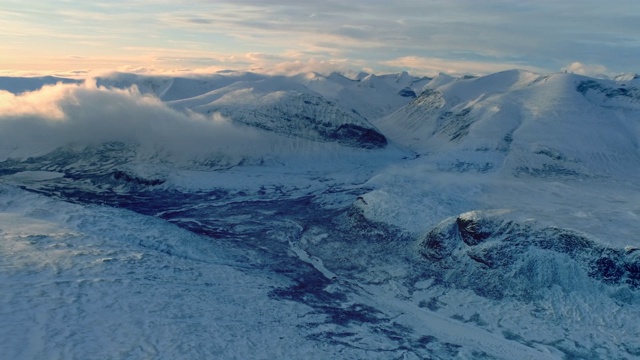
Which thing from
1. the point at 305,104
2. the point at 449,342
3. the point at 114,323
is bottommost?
the point at 449,342

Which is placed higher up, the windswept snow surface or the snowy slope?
the snowy slope

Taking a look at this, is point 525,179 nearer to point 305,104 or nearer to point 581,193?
point 581,193

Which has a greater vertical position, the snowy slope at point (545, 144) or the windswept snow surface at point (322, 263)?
the snowy slope at point (545, 144)

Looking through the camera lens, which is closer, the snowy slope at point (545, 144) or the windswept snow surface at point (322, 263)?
the windswept snow surface at point (322, 263)

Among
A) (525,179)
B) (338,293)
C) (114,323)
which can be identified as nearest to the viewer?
(114,323)

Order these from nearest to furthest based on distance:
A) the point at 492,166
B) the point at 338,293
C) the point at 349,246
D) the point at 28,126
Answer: the point at 338,293 → the point at 349,246 → the point at 492,166 → the point at 28,126

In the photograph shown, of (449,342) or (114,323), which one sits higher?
(114,323)

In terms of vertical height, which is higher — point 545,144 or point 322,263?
point 545,144

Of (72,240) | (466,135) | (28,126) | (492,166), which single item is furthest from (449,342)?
(28,126)

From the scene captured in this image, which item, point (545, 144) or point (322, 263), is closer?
point (322, 263)

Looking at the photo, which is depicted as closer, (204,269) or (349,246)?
(204,269)

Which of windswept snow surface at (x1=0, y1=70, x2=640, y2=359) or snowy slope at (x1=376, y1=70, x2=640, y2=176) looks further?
snowy slope at (x1=376, y1=70, x2=640, y2=176)
